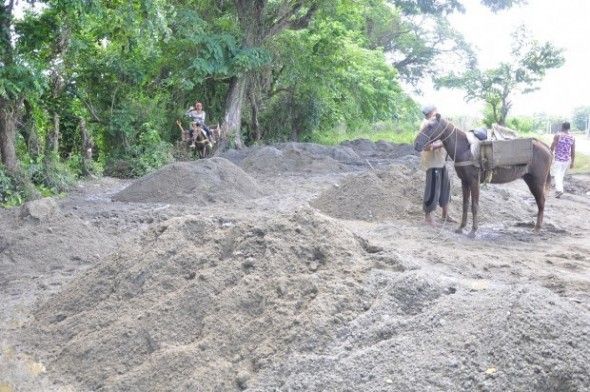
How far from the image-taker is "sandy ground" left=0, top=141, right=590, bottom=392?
400 centimetres

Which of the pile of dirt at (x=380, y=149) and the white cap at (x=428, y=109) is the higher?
the white cap at (x=428, y=109)

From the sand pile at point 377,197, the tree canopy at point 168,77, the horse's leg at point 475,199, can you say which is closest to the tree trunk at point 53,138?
the tree canopy at point 168,77

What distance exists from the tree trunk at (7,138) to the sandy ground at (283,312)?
15.4ft

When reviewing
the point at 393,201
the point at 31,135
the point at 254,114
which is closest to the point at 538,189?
the point at 393,201

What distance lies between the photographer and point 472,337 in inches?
161

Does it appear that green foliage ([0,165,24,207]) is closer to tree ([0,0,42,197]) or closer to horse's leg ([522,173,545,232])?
tree ([0,0,42,197])

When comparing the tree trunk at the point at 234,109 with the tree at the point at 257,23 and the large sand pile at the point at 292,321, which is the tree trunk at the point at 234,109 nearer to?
the tree at the point at 257,23

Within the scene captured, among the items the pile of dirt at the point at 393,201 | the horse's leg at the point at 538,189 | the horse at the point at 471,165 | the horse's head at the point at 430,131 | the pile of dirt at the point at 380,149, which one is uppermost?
the horse's head at the point at 430,131

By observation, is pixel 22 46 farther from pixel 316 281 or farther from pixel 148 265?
pixel 316 281

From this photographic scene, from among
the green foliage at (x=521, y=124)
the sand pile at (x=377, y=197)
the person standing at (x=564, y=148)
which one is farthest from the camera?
the green foliage at (x=521, y=124)

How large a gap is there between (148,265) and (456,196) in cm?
770

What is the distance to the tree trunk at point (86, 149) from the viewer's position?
55.8 ft

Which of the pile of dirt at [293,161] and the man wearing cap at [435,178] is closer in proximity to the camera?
the man wearing cap at [435,178]

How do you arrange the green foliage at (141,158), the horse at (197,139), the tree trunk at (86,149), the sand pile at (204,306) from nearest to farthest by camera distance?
the sand pile at (204,306) < the tree trunk at (86,149) < the green foliage at (141,158) < the horse at (197,139)
